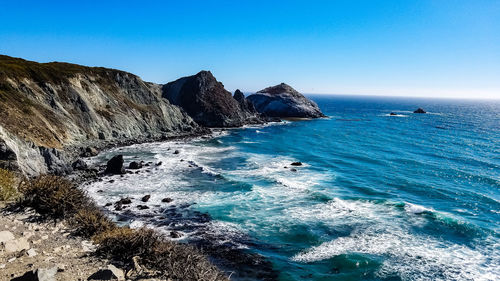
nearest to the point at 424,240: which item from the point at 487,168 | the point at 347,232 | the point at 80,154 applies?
the point at 347,232

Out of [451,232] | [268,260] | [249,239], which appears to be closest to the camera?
[268,260]

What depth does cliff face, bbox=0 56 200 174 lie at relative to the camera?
33.9 metres

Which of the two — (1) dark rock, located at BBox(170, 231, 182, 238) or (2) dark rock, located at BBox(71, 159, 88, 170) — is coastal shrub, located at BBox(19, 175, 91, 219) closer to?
(1) dark rock, located at BBox(170, 231, 182, 238)

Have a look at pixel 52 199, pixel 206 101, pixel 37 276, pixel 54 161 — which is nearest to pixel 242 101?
pixel 206 101

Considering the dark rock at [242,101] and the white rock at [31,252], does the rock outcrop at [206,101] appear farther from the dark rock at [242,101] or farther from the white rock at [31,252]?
the white rock at [31,252]

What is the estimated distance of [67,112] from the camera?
177 feet

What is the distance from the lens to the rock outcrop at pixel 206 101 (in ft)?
297

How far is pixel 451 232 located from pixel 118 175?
34719mm

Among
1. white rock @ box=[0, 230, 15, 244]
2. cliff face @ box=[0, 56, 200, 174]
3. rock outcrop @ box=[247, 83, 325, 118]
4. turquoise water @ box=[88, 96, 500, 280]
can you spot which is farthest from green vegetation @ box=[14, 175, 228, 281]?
rock outcrop @ box=[247, 83, 325, 118]

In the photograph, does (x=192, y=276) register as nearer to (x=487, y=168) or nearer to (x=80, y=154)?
(x=80, y=154)

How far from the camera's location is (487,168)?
45.3 meters

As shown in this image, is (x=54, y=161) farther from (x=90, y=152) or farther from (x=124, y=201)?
(x=90, y=152)

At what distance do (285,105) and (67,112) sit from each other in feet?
285

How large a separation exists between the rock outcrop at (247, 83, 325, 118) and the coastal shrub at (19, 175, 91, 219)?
112 m
